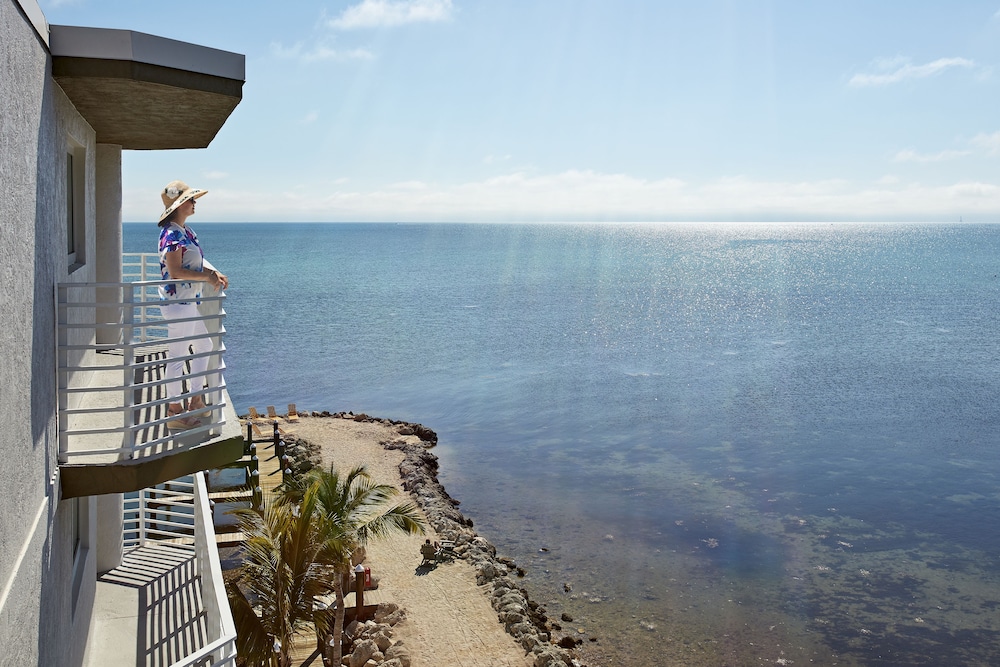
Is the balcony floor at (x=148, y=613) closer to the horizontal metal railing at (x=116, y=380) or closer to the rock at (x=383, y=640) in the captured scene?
the horizontal metal railing at (x=116, y=380)

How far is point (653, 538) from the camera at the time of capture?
86.6ft

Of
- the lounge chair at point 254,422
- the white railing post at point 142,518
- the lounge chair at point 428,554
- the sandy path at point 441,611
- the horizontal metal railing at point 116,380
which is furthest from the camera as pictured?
the lounge chair at point 254,422

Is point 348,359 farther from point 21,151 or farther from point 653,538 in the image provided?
point 21,151

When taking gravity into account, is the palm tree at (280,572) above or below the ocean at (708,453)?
above

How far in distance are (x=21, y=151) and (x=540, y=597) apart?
1901cm

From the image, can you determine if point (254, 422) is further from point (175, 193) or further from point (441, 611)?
point (175, 193)

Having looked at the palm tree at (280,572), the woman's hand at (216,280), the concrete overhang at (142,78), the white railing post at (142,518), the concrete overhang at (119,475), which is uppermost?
the concrete overhang at (142,78)

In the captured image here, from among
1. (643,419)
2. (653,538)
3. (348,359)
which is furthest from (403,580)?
(348,359)

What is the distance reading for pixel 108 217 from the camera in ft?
34.7

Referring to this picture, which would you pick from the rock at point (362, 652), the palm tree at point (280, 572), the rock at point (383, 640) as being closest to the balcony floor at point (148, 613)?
the palm tree at point (280, 572)

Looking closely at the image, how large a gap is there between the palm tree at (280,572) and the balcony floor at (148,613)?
112 cm

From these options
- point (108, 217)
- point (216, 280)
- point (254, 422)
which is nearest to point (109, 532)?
point (108, 217)

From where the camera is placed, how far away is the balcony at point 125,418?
6.27 m

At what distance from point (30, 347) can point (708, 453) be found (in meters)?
33.4
